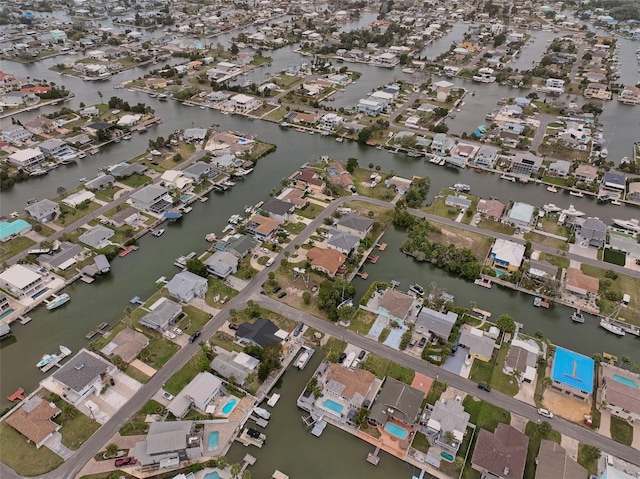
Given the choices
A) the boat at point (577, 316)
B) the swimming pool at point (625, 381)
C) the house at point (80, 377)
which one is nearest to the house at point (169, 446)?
the house at point (80, 377)

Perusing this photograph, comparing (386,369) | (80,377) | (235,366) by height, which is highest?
(80,377)

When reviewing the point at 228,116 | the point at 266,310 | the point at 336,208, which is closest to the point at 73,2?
the point at 228,116

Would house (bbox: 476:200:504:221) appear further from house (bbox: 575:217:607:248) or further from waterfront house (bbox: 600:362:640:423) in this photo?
waterfront house (bbox: 600:362:640:423)

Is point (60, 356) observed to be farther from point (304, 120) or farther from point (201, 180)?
point (304, 120)

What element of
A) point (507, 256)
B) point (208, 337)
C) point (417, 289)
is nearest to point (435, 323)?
point (417, 289)

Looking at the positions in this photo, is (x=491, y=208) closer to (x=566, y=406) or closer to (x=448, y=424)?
(x=566, y=406)

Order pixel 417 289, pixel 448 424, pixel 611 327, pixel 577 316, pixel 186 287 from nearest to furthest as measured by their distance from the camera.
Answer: pixel 448 424 → pixel 611 327 → pixel 577 316 → pixel 186 287 → pixel 417 289
